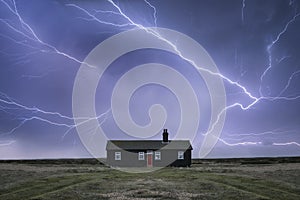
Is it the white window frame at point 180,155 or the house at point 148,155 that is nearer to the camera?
the house at point 148,155

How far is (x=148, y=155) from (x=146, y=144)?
224 centimetres

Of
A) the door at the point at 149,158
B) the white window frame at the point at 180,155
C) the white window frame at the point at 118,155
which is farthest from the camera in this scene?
the white window frame at the point at 180,155

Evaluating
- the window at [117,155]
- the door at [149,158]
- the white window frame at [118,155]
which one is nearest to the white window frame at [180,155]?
the door at [149,158]

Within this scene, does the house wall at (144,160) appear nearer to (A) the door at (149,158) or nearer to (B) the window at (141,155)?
(B) the window at (141,155)

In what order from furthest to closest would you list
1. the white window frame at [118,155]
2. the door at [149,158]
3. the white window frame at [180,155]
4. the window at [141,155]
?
the white window frame at [180,155] < the white window frame at [118,155] < the window at [141,155] < the door at [149,158]

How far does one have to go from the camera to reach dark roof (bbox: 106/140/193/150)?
57.3 metres

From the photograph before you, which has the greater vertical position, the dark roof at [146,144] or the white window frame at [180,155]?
the dark roof at [146,144]

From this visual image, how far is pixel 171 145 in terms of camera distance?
191 ft

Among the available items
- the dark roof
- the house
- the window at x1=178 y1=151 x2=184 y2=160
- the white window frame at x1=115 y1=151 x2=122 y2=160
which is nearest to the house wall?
the house

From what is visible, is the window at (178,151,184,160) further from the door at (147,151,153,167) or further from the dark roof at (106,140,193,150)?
the door at (147,151,153,167)

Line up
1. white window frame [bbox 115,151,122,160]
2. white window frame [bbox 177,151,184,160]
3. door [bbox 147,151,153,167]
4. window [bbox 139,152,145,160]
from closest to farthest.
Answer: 1. door [bbox 147,151,153,167]
2. window [bbox 139,152,145,160]
3. white window frame [bbox 115,151,122,160]
4. white window frame [bbox 177,151,184,160]

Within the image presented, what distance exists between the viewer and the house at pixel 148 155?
5656cm

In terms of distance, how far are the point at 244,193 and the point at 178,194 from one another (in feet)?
14.5

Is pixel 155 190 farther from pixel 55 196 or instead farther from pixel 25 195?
pixel 25 195
